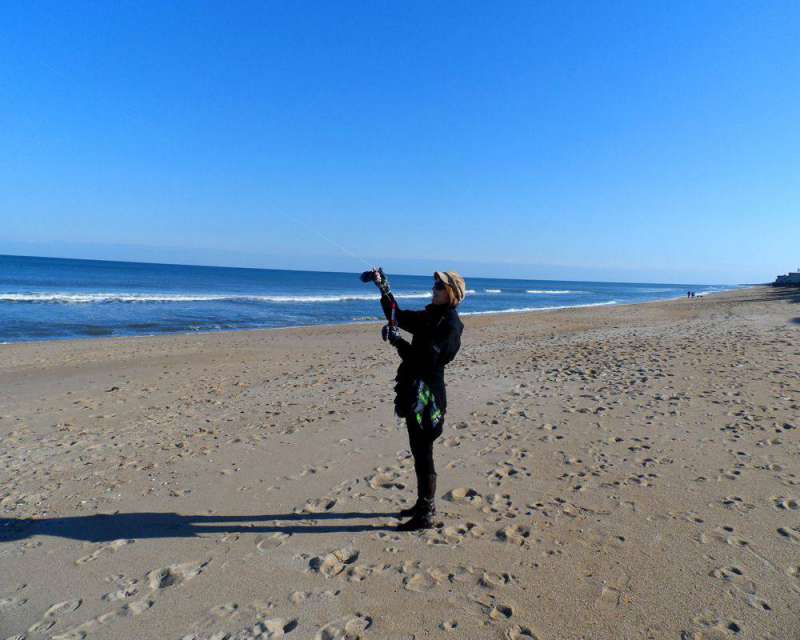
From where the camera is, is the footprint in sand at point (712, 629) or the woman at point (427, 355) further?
the woman at point (427, 355)

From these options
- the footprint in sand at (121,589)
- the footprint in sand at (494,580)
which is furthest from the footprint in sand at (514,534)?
the footprint in sand at (121,589)

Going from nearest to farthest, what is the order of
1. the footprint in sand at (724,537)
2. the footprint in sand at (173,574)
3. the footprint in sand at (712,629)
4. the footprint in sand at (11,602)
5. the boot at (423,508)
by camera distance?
the footprint in sand at (712,629) < the footprint in sand at (11,602) < the footprint in sand at (173,574) < the footprint in sand at (724,537) < the boot at (423,508)

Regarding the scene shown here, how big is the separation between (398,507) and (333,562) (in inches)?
35.8

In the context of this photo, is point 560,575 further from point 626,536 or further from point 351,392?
point 351,392

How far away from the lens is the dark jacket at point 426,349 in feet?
11.4

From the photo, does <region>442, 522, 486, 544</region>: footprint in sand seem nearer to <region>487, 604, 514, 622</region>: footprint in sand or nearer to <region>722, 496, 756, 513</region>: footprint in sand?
<region>487, 604, 514, 622</region>: footprint in sand

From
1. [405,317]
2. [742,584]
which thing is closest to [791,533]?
[742,584]

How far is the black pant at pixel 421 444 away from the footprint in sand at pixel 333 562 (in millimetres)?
729

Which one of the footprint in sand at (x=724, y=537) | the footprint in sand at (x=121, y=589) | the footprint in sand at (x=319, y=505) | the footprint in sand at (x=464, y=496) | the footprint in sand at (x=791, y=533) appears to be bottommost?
the footprint in sand at (x=121, y=589)

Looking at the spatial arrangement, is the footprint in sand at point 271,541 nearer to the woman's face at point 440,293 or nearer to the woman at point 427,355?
the woman at point 427,355

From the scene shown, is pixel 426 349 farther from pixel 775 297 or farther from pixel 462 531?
pixel 775 297

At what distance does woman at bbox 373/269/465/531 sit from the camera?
3.48 m

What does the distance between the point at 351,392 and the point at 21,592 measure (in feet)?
18.7

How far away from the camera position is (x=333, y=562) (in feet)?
11.0
